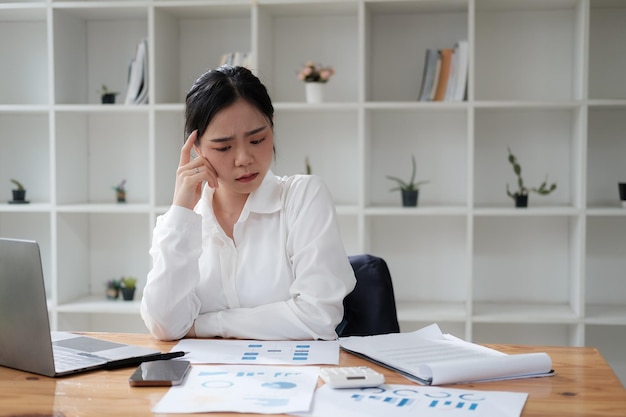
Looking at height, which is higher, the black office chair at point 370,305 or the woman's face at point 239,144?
the woman's face at point 239,144

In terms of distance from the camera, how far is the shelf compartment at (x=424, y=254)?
11.6 ft

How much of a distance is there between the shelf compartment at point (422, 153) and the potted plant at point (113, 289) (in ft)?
4.07

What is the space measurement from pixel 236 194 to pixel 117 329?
1.99 meters

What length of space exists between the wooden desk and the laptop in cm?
2

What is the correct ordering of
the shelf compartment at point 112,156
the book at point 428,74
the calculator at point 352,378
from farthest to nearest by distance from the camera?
1. the shelf compartment at point 112,156
2. the book at point 428,74
3. the calculator at point 352,378

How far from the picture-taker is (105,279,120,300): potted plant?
11.8ft

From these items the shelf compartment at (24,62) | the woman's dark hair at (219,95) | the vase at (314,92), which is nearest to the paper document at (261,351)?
the woman's dark hair at (219,95)

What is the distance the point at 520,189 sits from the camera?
133 inches

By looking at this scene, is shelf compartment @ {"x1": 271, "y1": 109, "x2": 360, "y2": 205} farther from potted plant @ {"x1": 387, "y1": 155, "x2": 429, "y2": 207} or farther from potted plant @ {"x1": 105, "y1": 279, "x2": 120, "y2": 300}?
potted plant @ {"x1": 105, "y1": 279, "x2": 120, "y2": 300}

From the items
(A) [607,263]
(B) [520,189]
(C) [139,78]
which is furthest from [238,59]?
(A) [607,263]

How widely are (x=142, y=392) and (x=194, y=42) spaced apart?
8.61 feet

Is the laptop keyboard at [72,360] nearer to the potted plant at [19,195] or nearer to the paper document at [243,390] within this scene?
the paper document at [243,390]

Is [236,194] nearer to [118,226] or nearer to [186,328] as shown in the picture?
[186,328]

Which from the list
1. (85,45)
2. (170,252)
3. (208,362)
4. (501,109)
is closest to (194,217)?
(170,252)
